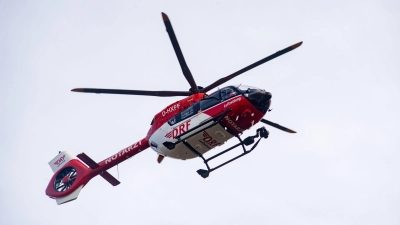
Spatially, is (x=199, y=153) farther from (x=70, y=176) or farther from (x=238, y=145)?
(x=70, y=176)

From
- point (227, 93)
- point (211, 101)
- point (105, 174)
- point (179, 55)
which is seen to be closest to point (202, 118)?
point (211, 101)

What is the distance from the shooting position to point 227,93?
1788 cm

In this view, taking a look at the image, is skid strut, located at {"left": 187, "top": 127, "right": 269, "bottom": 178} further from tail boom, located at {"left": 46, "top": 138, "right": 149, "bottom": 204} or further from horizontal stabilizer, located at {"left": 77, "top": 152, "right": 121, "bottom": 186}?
horizontal stabilizer, located at {"left": 77, "top": 152, "right": 121, "bottom": 186}

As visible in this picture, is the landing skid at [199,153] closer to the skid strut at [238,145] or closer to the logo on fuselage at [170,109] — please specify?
the skid strut at [238,145]

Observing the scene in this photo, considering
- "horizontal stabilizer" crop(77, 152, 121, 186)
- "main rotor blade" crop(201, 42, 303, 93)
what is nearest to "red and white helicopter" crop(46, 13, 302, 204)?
"main rotor blade" crop(201, 42, 303, 93)

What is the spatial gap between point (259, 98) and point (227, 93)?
1040 mm

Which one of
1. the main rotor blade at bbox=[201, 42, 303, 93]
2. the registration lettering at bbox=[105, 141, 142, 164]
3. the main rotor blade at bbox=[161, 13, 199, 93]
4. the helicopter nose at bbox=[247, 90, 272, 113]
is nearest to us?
the main rotor blade at bbox=[161, 13, 199, 93]

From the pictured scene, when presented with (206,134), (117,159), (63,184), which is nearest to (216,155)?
(206,134)

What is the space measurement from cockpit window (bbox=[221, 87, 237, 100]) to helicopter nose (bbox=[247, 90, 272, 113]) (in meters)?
0.55

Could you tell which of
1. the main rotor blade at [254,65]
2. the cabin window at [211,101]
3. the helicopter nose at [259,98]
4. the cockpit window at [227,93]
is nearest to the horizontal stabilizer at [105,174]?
the cabin window at [211,101]

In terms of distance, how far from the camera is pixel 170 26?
55.2ft

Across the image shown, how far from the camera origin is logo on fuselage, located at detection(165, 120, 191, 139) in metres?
18.1

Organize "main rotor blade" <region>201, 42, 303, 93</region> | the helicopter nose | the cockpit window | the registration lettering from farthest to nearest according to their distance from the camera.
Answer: the registration lettering, the cockpit window, the helicopter nose, "main rotor blade" <region>201, 42, 303, 93</region>

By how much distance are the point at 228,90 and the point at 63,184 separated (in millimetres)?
8154
